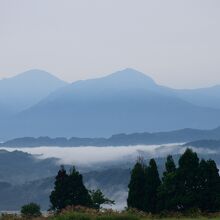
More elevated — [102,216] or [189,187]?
[189,187]

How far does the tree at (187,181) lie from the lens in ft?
157

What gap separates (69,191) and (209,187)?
14.5 meters

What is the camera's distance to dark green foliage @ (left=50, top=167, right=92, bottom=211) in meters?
56.0

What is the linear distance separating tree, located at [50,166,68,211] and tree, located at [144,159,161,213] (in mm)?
7999

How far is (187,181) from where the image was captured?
49469 millimetres

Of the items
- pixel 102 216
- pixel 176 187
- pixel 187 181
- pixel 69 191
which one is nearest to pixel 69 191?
pixel 69 191

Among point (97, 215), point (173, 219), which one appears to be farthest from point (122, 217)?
point (173, 219)

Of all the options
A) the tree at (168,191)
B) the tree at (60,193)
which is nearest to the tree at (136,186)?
the tree at (168,191)

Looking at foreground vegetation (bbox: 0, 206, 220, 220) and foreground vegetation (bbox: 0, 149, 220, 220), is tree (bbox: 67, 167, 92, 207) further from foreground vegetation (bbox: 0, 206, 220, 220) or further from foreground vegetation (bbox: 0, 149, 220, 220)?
foreground vegetation (bbox: 0, 206, 220, 220)

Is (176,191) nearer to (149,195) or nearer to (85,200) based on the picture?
(149,195)

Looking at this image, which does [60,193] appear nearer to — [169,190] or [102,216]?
[169,190]

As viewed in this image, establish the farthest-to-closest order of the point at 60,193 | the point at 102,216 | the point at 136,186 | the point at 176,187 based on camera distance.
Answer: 1. the point at 60,193
2. the point at 136,186
3. the point at 176,187
4. the point at 102,216

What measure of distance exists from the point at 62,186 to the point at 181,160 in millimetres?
12916

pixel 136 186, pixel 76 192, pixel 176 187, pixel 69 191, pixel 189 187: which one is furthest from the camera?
pixel 76 192
